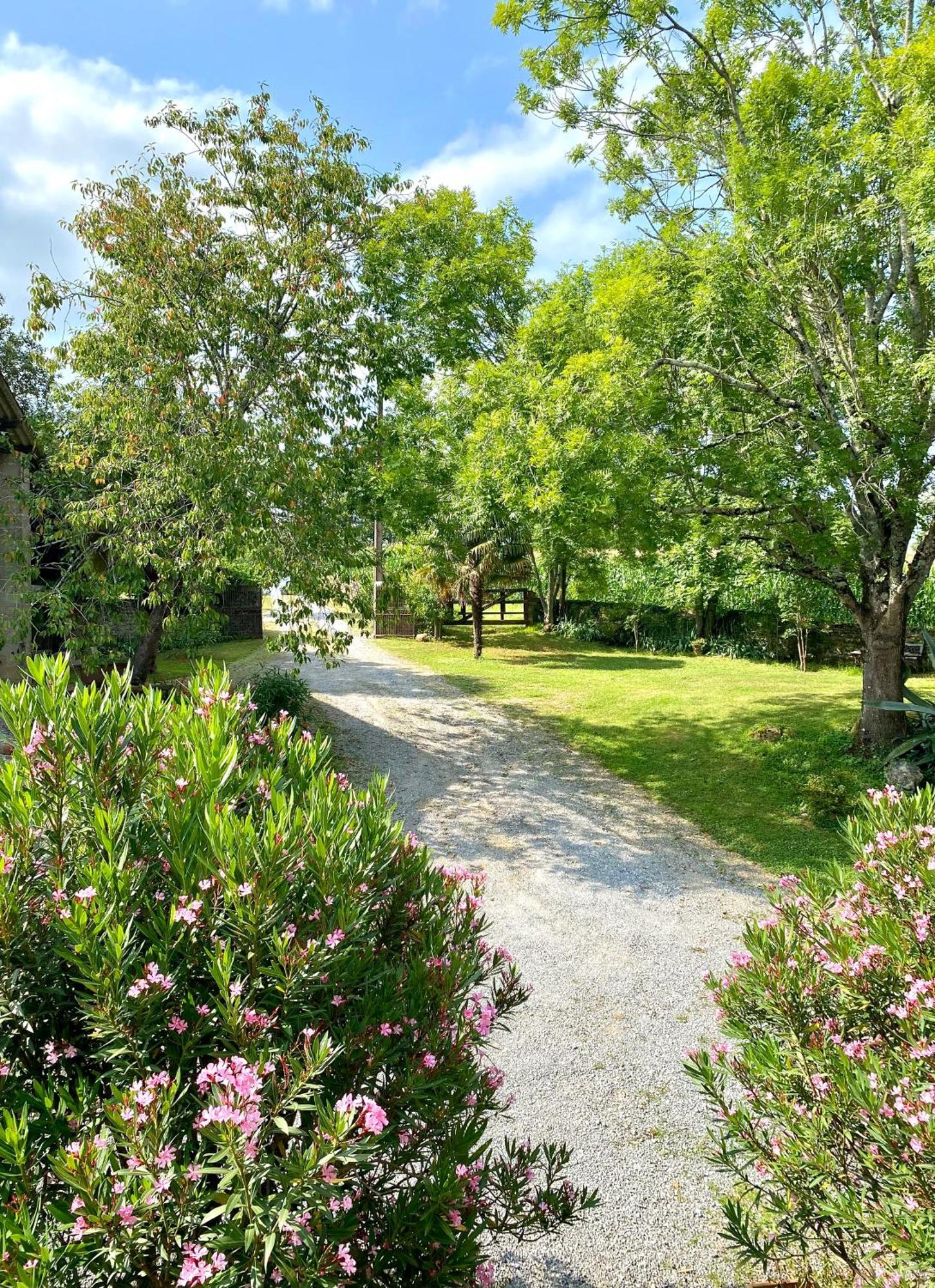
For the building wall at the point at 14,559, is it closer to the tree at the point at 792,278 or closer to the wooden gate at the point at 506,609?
the tree at the point at 792,278

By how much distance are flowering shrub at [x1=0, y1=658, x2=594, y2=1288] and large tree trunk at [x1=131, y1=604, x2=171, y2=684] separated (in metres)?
8.32

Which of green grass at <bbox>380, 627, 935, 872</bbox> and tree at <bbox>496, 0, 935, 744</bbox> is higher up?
tree at <bbox>496, 0, 935, 744</bbox>

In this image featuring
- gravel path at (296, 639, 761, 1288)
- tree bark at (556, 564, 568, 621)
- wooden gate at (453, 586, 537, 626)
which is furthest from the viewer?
wooden gate at (453, 586, 537, 626)

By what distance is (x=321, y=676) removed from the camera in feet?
51.6

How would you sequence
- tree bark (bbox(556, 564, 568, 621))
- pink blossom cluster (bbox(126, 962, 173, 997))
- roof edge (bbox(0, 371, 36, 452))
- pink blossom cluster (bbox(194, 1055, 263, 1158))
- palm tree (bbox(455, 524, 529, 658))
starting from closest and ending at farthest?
pink blossom cluster (bbox(194, 1055, 263, 1158))
pink blossom cluster (bbox(126, 962, 173, 997))
roof edge (bbox(0, 371, 36, 452))
palm tree (bbox(455, 524, 529, 658))
tree bark (bbox(556, 564, 568, 621))

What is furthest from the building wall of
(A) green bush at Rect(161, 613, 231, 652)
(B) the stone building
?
(A) green bush at Rect(161, 613, 231, 652)

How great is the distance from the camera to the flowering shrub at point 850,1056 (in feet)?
5.95

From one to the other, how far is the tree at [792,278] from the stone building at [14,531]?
8383mm

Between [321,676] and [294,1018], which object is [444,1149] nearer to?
[294,1018]

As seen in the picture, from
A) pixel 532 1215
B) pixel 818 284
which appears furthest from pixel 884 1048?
pixel 818 284

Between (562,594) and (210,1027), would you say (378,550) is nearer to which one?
(562,594)

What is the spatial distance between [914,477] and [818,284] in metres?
2.51

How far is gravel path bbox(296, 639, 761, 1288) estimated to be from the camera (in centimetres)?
306

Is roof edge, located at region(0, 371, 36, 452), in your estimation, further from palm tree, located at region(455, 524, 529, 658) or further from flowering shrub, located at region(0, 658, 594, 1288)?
flowering shrub, located at region(0, 658, 594, 1288)
